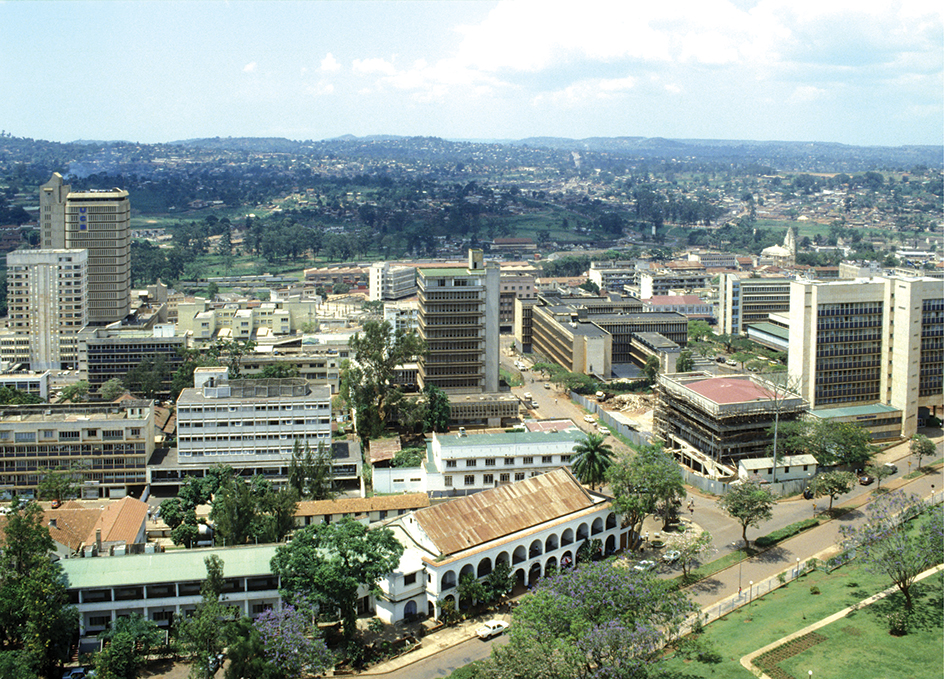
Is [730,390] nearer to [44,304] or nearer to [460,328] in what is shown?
[460,328]

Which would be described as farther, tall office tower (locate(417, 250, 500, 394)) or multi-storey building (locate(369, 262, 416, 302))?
multi-storey building (locate(369, 262, 416, 302))

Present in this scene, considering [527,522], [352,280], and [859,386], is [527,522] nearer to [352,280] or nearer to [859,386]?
[859,386]

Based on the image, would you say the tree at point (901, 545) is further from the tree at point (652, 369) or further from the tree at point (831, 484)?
the tree at point (652, 369)

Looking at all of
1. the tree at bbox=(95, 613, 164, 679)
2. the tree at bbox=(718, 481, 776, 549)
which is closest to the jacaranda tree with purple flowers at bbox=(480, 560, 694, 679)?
→ the tree at bbox=(718, 481, 776, 549)

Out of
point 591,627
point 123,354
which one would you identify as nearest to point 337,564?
point 591,627

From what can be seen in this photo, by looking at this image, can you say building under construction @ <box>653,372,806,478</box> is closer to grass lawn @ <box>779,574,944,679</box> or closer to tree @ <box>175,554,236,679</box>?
grass lawn @ <box>779,574,944,679</box>

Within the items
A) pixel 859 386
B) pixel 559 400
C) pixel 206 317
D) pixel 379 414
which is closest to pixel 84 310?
pixel 206 317

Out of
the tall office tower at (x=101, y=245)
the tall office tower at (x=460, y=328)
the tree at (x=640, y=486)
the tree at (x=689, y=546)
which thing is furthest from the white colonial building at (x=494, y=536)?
the tall office tower at (x=101, y=245)
